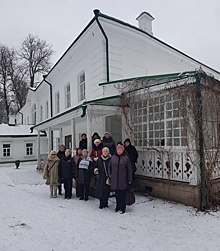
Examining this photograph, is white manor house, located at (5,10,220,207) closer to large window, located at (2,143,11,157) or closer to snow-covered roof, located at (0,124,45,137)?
snow-covered roof, located at (0,124,45,137)

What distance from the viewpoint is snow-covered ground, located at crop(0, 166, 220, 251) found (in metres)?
4.27

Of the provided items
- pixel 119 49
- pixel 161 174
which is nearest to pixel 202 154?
pixel 161 174

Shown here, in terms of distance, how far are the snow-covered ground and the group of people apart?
1.52ft

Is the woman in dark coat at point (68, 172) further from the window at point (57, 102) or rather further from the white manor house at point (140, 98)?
the window at point (57, 102)

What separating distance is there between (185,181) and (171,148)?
38.1 inches

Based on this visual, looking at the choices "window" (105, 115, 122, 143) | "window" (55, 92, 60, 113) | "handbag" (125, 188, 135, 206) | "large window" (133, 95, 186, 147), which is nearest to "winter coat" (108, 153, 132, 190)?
"handbag" (125, 188, 135, 206)

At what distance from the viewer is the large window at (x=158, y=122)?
277 inches

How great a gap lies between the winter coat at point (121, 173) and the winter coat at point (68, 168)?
1.93 m

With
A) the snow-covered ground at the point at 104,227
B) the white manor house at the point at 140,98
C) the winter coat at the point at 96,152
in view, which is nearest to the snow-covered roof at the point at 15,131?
the white manor house at the point at 140,98

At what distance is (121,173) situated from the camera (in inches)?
241

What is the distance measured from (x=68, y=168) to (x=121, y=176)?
A: 222 centimetres

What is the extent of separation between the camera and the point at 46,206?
22.3 feet

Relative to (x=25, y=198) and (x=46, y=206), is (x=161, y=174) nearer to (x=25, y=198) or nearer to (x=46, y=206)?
(x=46, y=206)

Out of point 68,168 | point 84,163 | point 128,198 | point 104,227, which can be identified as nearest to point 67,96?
point 68,168
